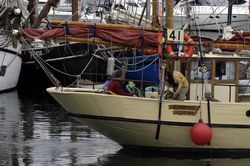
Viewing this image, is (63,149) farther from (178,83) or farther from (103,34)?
(178,83)

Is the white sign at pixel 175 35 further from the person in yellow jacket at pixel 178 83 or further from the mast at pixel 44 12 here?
the mast at pixel 44 12

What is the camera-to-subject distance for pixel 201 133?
15.9 m

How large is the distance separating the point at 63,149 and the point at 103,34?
125 inches

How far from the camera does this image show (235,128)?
16562 mm

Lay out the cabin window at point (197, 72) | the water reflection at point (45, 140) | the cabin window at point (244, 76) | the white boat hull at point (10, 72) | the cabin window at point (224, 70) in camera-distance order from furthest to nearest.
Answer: the white boat hull at point (10, 72)
the cabin window at point (244, 76)
the cabin window at point (224, 70)
the cabin window at point (197, 72)
the water reflection at point (45, 140)

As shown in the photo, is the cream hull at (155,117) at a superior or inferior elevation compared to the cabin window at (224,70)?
inferior

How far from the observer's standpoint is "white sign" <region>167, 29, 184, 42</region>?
1628cm

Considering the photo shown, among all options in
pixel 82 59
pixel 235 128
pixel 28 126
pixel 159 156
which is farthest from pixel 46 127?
pixel 82 59

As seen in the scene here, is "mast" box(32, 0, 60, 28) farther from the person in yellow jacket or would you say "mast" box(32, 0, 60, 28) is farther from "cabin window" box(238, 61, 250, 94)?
"cabin window" box(238, 61, 250, 94)

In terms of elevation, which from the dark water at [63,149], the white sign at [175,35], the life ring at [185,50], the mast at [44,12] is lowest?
the dark water at [63,149]

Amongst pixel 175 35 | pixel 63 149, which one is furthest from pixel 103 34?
pixel 63 149

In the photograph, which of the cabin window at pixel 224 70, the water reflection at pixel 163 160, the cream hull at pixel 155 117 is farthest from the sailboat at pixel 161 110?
the water reflection at pixel 163 160

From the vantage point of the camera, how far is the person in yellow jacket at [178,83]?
1651 centimetres

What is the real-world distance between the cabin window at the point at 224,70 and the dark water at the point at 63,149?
80.7 inches
